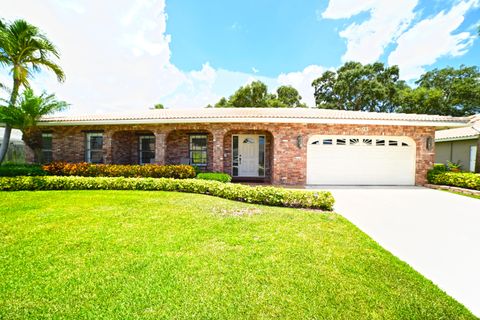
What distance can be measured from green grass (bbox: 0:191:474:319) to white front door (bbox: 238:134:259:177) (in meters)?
7.22

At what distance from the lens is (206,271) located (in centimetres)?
306

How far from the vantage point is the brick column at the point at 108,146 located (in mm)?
11688

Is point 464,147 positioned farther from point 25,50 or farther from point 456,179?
point 25,50

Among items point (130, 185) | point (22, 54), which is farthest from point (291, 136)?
point (22, 54)

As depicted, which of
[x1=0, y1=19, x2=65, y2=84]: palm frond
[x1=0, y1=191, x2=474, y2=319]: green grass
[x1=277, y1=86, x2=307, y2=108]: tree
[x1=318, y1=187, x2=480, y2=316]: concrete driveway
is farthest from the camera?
[x1=277, y1=86, x2=307, y2=108]: tree

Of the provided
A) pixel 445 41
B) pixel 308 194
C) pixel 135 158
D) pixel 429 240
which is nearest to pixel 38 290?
pixel 308 194

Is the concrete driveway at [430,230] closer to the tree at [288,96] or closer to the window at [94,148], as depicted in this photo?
the window at [94,148]

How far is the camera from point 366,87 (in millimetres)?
28062

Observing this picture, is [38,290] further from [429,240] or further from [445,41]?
[445,41]

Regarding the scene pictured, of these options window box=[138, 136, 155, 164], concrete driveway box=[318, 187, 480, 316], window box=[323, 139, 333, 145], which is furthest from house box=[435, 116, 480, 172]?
window box=[138, 136, 155, 164]

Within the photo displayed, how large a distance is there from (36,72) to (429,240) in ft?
55.1

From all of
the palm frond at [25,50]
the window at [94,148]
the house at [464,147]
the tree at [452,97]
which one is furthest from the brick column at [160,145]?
the tree at [452,97]

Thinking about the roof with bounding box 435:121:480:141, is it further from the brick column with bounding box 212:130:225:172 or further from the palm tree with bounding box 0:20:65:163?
the palm tree with bounding box 0:20:65:163

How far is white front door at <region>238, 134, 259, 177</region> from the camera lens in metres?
12.5
